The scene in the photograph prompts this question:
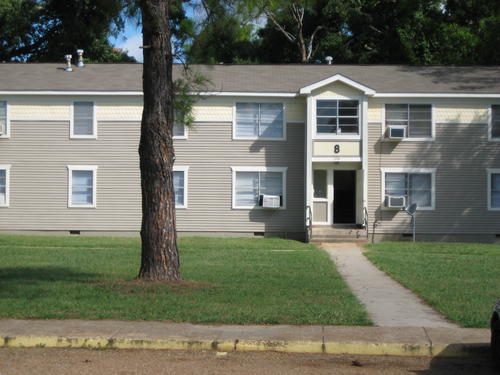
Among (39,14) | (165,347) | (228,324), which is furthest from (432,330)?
(39,14)

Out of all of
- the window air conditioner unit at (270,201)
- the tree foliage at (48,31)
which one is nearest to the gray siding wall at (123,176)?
the window air conditioner unit at (270,201)

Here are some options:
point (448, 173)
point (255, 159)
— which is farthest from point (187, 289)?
point (448, 173)

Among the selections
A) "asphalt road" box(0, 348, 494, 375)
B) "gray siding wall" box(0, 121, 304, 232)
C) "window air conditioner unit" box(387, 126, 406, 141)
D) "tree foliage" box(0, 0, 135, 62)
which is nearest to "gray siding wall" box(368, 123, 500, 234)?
"window air conditioner unit" box(387, 126, 406, 141)

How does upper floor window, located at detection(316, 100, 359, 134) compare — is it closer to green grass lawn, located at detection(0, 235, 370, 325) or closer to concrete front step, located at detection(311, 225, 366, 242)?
concrete front step, located at detection(311, 225, 366, 242)

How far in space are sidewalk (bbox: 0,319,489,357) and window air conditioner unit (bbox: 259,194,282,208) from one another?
55.1 ft

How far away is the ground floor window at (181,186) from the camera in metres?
27.1

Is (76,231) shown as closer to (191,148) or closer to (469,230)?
(191,148)

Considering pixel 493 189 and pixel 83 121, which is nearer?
pixel 493 189

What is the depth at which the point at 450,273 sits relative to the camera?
643 inches

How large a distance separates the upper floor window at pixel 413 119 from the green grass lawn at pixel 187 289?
7822mm

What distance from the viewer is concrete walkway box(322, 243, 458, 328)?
10.5 metres

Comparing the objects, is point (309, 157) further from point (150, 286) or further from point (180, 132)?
point (150, 286)

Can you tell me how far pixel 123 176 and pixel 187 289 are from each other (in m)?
15.2

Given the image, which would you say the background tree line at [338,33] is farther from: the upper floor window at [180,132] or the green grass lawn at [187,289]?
the green grass lawn at [187,289]
